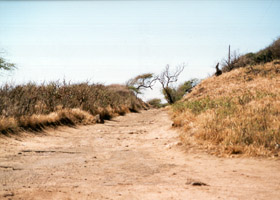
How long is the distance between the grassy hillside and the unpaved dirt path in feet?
4.54

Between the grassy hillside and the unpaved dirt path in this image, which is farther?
the grassy hillside

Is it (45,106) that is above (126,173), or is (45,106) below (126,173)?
above

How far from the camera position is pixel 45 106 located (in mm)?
11008

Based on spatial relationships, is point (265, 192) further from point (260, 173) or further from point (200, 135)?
point (200, 135)

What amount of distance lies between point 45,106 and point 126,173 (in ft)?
27.3

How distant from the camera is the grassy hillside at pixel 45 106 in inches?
300

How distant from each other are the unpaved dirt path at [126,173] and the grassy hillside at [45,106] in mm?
1384

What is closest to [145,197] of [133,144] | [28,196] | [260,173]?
[28,196]

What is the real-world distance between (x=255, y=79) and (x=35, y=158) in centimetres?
2044

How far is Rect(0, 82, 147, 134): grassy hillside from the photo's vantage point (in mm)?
7617

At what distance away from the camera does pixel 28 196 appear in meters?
2.70

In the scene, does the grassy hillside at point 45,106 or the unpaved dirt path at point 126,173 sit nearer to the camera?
the unpaved dirt path at point 126,173

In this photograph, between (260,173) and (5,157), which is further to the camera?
(5,157)

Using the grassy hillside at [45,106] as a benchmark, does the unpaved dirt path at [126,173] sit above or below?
below
